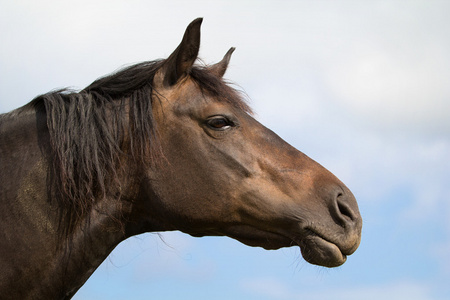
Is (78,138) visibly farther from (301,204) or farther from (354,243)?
(354,243)

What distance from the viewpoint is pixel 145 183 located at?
16.3ft

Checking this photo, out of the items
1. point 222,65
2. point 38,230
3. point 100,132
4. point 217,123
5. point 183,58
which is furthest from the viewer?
point 222,65

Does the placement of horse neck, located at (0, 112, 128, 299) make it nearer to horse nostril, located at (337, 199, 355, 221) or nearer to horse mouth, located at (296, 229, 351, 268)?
horse mouth, located at (296, 229, 351, 268)

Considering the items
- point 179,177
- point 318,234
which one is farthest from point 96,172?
point 318,234

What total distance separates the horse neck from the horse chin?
5.85ft

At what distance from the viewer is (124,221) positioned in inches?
198

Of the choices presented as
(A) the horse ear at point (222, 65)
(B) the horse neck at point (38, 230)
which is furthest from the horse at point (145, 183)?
(A) the horse ear at point (222, 65)

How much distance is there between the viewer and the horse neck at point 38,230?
4.57m

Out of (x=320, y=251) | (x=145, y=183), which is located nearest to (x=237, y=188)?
(x=145, y=183)

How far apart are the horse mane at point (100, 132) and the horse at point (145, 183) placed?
0.03 ft

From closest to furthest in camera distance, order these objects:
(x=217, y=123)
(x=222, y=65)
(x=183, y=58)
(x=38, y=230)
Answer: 1. (x=38, y=230)
2. (x=217, y=123)
3. (x=183, y=58)
4. (x=222, y=65)

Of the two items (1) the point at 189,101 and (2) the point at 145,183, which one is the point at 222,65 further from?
(2) the point at 145,183

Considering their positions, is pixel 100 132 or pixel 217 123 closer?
pixel 100 132

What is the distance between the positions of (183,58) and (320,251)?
2.30 m
